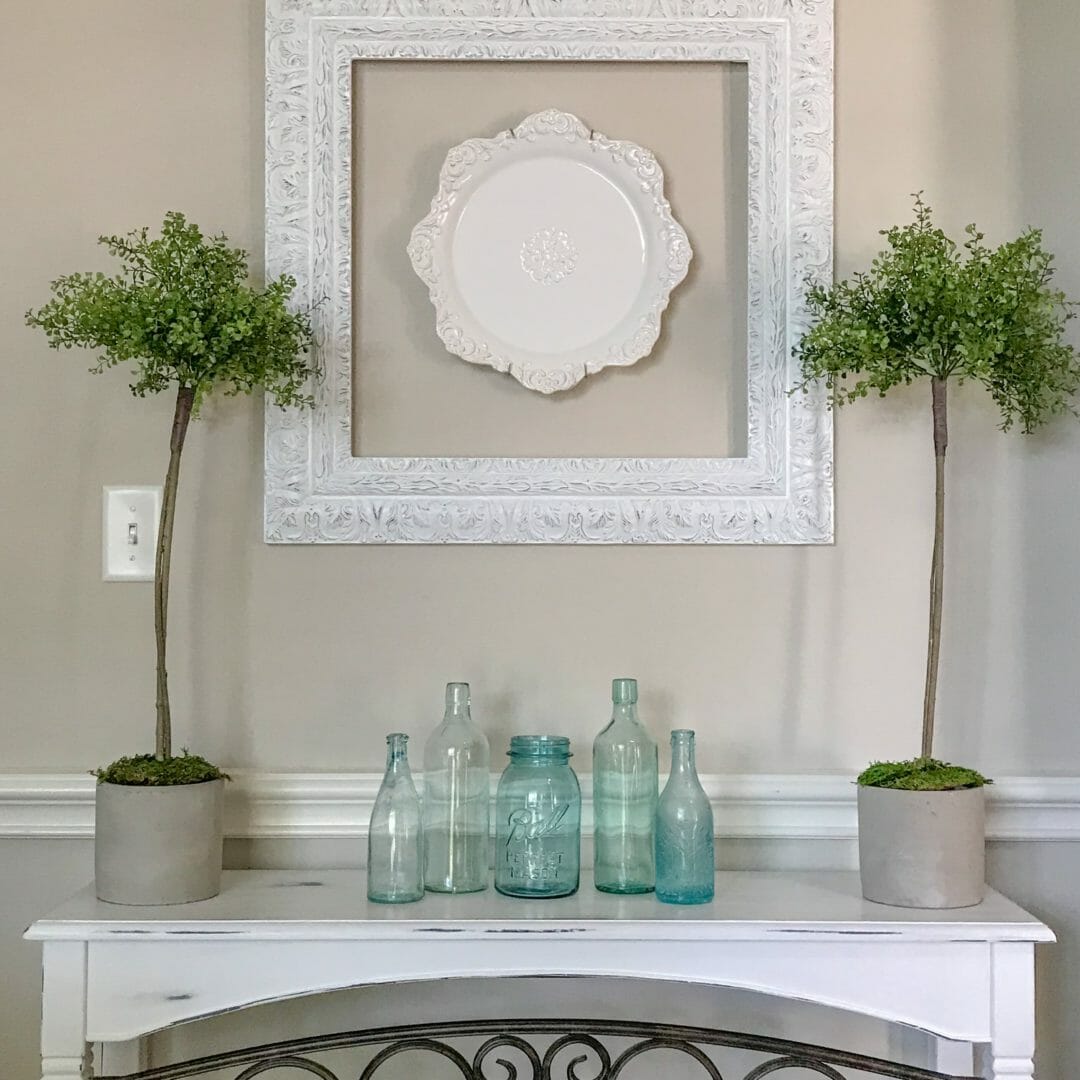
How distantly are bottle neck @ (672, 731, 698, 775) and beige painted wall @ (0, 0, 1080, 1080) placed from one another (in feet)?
0.51

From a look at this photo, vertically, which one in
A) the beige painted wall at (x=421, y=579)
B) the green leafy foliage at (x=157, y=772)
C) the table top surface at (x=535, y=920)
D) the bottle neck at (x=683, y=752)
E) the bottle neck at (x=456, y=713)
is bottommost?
the table top surface at (x=535, y=920)

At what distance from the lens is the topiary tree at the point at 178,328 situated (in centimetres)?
129

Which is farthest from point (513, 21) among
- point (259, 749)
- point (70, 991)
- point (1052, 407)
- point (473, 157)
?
point (70, 991)

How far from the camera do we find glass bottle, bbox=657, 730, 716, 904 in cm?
131

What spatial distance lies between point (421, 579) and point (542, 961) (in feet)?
1.65

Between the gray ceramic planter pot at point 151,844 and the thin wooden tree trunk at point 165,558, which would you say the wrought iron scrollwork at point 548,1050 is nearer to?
the gray ceramic planter pot at point 151,844

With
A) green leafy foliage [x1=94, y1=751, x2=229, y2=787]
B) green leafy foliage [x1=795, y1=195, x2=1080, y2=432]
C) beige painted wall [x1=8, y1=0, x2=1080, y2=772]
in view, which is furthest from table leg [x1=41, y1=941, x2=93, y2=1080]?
green leafy foliage [x1=795, y1=195, x2=1080, y2=432]

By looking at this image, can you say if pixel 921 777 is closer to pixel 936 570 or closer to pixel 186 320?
pixel 936 570

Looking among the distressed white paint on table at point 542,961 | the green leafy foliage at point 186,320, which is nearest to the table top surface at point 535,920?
the distressed white paint on table at point 542,961

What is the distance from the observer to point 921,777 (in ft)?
4.31

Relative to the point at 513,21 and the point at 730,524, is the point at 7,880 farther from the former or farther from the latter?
the point at 513,21

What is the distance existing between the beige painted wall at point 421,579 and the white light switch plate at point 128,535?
23mm

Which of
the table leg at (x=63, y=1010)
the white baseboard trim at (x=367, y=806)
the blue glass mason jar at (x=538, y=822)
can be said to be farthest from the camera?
the white baseboard trim at (x=367, y=806)

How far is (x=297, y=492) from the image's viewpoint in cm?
150
